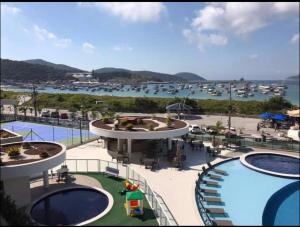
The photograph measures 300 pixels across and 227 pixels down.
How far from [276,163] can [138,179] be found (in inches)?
505

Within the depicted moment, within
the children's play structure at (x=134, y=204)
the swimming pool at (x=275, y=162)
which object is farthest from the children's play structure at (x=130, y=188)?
the swimming pool at (x=275, y=162)

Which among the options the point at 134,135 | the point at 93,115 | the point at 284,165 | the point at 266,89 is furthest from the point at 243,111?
the point at 266,89

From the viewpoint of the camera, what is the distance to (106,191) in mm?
18812

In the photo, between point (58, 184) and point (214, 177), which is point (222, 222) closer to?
point (214, 177)

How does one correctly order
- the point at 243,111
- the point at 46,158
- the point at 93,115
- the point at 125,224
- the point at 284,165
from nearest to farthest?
the point at 125,224 → the point at 46,158 → the point at 284,165 → the point at 93,115 → the point at 243,111

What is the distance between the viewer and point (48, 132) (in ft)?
134

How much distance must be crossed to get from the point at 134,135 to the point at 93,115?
19.9 m

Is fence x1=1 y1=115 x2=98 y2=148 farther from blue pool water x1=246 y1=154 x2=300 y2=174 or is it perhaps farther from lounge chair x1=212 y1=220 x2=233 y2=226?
lounge chair x1=212 y1=220 x2=233 y2=226

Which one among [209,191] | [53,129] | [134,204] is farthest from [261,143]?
[53,129]

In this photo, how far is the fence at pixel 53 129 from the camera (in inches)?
1394

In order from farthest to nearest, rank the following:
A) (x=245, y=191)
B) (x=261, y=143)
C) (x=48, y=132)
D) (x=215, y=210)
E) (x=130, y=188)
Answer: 1. (x=48, y=132)
2. (x=261, y=143)
3. (x=245, y=191)
4. (x=130, y=188)
5. (x=215, y=210)

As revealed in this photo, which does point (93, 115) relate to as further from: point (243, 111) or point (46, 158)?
point (243, 111)

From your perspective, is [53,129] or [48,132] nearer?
[53,129]

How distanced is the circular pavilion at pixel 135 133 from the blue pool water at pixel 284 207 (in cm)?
1014
